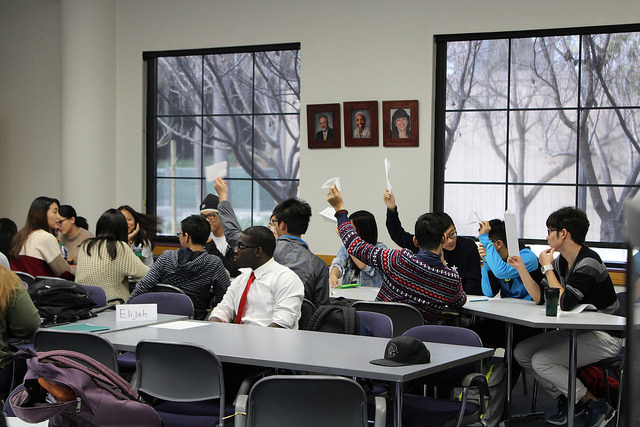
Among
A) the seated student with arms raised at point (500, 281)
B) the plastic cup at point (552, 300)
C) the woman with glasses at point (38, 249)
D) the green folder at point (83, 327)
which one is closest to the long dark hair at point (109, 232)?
the woman with glasses at point (38, 249)

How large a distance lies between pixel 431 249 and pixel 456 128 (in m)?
2.83

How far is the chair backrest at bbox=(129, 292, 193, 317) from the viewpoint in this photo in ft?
14.9

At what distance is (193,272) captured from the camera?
507 cm

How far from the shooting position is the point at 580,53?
6.30m

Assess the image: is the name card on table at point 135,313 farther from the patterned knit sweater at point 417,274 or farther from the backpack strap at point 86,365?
the backpack strap at point 86,365

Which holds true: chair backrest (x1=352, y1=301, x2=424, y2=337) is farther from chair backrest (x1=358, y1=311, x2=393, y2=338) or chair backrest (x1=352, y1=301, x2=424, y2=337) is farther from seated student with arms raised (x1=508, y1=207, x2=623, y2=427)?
seated student with arms raised (x1=508, y1=207, x2=623, y2=427)

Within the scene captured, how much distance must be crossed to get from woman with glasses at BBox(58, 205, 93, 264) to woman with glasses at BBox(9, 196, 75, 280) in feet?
2.27

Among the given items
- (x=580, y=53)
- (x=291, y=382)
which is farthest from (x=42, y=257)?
(x=580, y=53)

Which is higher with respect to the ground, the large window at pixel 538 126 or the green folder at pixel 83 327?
the large window at pixel 538 126

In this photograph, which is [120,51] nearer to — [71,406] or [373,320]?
[373,320]

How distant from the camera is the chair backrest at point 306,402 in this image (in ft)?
8.83

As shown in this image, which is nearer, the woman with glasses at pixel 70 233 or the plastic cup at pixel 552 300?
the plastic cup at pixel 552 300

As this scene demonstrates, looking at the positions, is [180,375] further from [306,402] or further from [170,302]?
[170,302]

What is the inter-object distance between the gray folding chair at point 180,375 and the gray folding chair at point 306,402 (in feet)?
1.26
